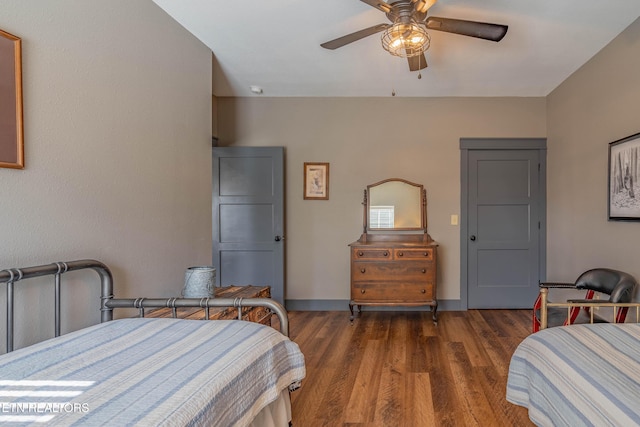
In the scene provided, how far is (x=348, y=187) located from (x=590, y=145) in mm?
2441

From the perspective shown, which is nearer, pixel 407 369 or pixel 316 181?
pixel 407 369

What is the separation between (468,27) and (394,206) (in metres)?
2.50

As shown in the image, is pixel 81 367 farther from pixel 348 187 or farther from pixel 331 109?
pixel 331 109

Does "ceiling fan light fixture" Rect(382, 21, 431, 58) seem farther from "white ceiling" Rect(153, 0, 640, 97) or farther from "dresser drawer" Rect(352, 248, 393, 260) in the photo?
Answer: "dresser drawer" Rect(352, 248, 393, 260)

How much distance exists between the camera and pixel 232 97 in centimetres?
458

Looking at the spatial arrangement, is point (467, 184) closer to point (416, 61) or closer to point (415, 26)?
point (416, 61)

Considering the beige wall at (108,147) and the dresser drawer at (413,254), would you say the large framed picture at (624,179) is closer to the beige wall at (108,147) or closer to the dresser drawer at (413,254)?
the dresser drawer at (413,254)

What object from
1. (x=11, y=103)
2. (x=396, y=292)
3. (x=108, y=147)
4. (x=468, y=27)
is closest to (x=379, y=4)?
(x=468, y=27)

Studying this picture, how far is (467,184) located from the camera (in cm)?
446

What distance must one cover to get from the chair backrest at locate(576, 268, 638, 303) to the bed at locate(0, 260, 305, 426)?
89.9 inches

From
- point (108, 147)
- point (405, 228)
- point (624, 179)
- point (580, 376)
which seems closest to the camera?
point (580, 376)

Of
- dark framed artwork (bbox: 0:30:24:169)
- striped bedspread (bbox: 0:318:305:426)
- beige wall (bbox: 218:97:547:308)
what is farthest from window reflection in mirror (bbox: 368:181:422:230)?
dark framed artwork (bbox: 0:30:24:169)

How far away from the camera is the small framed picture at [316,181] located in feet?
14.9

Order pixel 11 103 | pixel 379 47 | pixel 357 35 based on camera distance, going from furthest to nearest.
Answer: pixel 379 47 → pixel 357 35 → pixel 11 103
